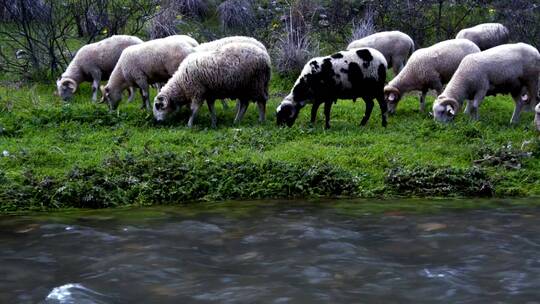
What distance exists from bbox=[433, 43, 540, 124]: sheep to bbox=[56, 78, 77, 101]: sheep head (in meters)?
8.21

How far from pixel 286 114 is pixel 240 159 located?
116 inches

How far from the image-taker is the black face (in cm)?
1312

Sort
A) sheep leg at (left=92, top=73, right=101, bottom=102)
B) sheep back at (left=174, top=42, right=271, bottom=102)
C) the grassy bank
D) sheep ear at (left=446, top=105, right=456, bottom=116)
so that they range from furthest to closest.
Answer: sheep leg at (left=92, top=73, right=101, bottom=102)
sheep back at (left=174, top=42, right=271, bottom=102)
sheep ear at (left=446, top=105, right=456, bottom=116)
the grassy bank

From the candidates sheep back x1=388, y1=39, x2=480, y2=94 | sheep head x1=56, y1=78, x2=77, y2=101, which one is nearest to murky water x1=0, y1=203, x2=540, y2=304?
sheep back x1=388, y1=39, x2=480, y2=94

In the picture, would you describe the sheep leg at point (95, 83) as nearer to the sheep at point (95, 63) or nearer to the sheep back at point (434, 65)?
the sheep at point (95, 63)

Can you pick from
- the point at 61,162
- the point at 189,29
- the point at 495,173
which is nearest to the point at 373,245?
the point at 495,173

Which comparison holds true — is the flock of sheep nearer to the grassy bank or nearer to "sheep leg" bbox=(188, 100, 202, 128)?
"sheep leg" bbox=(188, 100, 202, 128)

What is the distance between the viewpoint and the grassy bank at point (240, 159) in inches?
372

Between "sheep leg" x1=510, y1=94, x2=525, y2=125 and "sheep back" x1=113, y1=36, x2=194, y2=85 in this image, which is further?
"sheep back" x1=113, y1=36, x2=194, y2=85

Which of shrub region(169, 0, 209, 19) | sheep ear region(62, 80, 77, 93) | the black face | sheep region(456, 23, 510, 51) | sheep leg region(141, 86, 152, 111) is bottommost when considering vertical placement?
the black face

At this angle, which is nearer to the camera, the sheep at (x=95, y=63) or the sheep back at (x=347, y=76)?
the sheep back at (x=347, y=76)

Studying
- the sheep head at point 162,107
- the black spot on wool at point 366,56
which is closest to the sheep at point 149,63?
the sheep head at point 162,107

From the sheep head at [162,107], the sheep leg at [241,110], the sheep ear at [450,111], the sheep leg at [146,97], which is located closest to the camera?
the sheep ear at [450,111]

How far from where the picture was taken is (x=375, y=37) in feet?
58.9
